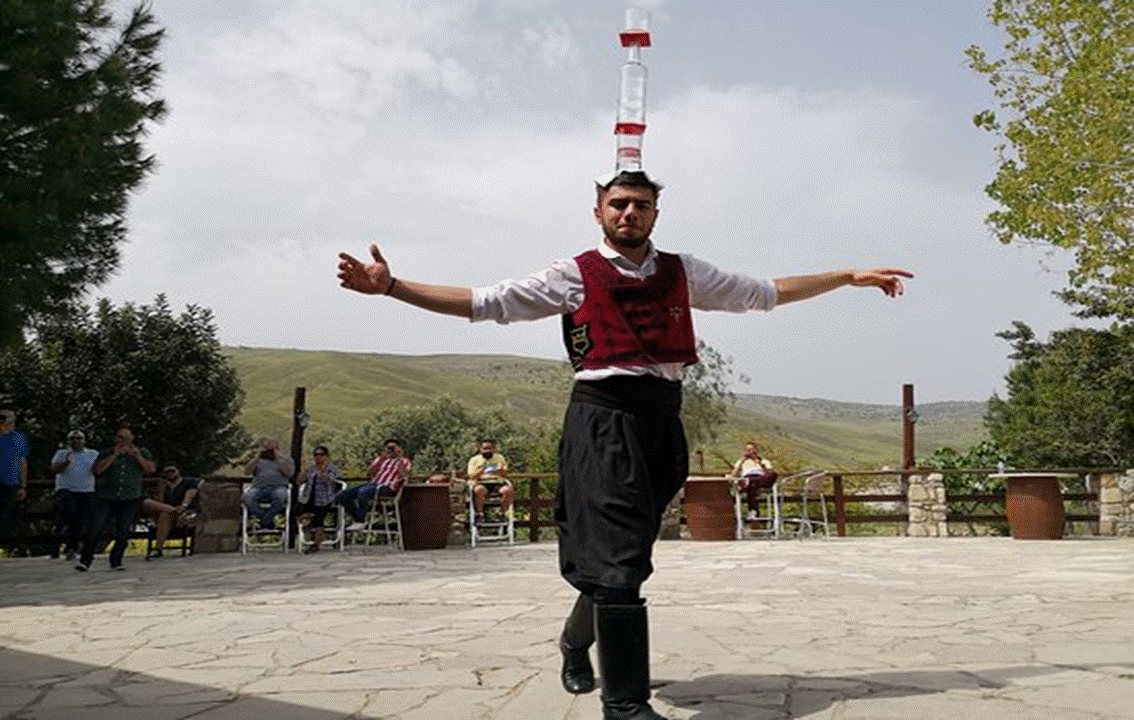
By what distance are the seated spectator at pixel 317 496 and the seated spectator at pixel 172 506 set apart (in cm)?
119

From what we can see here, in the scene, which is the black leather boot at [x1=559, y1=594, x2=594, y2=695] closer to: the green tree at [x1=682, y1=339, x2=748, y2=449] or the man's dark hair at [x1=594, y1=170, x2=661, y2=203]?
the man's dark hair at [x1=594, y1=170, x2=661, y2=203]

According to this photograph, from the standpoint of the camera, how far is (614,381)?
2.84 meters

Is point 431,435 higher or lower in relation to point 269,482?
higher

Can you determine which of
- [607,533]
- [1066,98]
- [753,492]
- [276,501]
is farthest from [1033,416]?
[607,533]

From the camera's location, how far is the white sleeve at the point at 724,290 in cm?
310

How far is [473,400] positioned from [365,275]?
390ft

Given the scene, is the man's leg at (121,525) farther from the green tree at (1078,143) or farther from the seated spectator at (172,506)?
the green tree at (1078,143)

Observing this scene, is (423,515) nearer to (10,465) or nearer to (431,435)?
(10,465)

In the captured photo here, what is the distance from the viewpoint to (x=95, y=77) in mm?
9211

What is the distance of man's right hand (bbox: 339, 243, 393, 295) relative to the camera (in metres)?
2.77

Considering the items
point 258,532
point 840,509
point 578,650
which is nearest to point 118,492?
point 258,532

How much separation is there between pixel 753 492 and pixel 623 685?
1049cm

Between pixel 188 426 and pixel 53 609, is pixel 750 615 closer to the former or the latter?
pixel 53 609

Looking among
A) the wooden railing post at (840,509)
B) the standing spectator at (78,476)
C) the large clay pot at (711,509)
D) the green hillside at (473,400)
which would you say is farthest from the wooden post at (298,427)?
the green hillside at (473,400)
